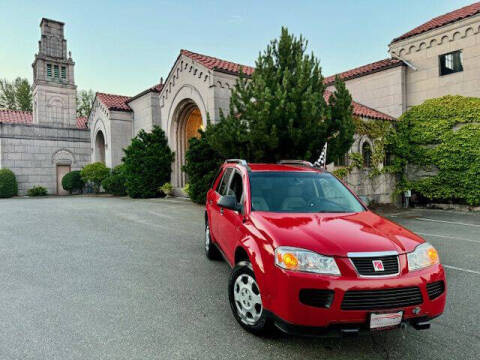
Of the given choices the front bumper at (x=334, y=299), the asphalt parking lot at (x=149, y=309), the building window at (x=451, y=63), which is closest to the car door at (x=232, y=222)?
the asphalt parking lot at (x=149, y=309)

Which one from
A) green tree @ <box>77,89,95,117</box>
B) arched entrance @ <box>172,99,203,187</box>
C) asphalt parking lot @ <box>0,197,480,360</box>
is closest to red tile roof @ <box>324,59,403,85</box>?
arched entrance @ <box>172,99,203,187</box>

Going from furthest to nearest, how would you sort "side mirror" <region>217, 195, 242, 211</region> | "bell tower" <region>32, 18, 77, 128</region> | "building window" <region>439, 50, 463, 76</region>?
"bell tower" <region>32, 18, 77, 128</region>
"building window" <region>439, 50, 463, 76</region>
"side mirror" <region>217, 195, 242, 211</region>

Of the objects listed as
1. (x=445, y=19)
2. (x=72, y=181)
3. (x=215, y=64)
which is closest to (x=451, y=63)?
(x=445, y=19)

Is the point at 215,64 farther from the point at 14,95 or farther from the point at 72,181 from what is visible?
the point at 14,95

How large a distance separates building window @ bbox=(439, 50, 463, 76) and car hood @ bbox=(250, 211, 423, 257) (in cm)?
1578

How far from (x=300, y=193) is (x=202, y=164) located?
9.71 m

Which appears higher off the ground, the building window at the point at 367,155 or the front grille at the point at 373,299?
the building window at the point at 367,155

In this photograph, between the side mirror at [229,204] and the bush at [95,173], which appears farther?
the bush at [95,173]

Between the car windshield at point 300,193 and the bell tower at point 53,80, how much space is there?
2678 cm

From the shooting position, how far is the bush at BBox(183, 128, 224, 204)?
13555mm

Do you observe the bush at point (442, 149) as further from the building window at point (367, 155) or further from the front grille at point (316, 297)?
the front grille at point (316, 297)

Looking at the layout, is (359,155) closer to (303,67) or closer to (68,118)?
(303,67)

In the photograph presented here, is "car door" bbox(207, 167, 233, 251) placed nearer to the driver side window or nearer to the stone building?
the driver side window

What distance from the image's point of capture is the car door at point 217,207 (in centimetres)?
493
